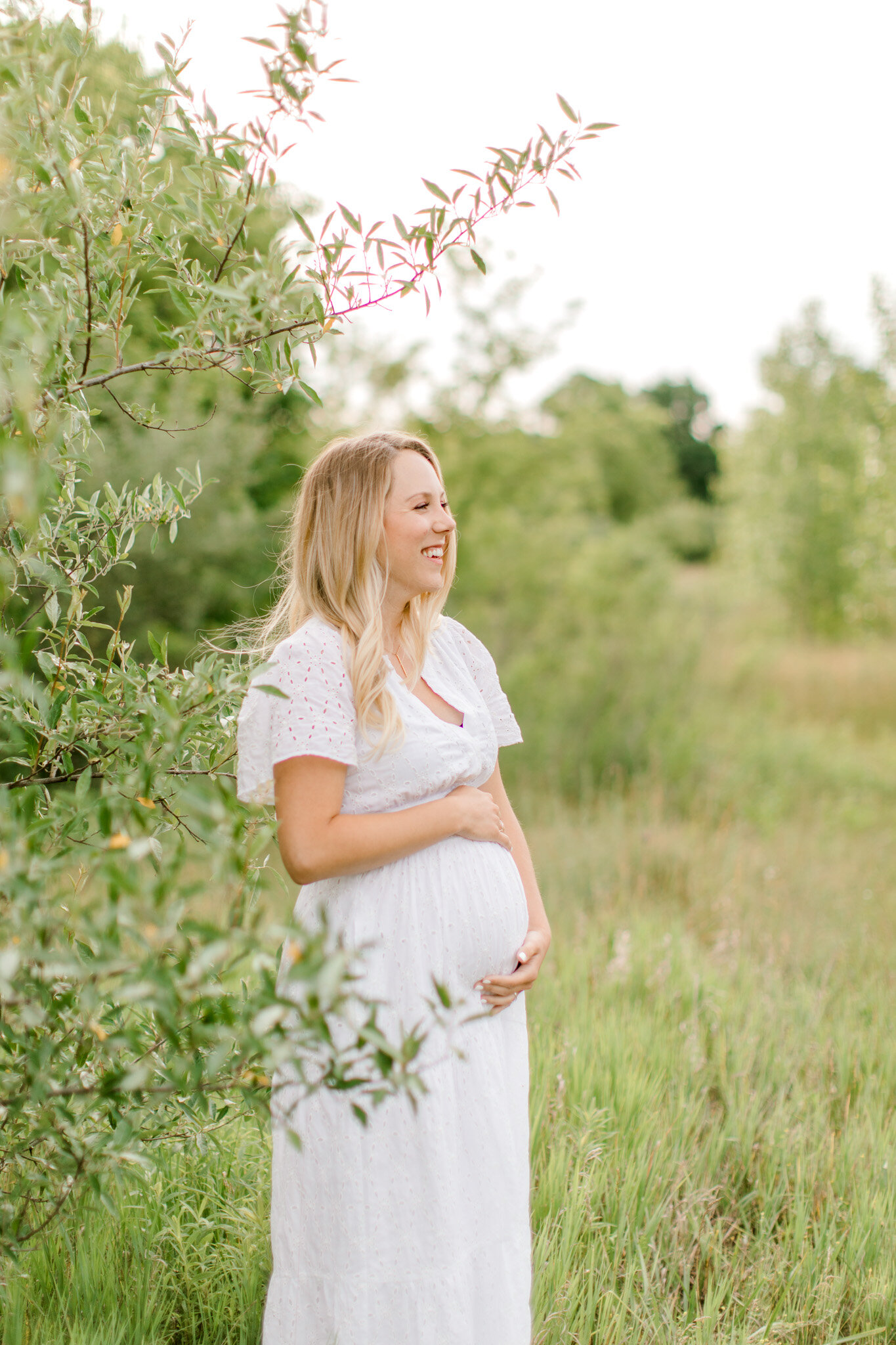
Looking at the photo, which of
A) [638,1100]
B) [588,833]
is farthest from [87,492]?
[638,1100]

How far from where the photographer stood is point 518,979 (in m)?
2.06

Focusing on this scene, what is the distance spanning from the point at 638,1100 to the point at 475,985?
4.62ft

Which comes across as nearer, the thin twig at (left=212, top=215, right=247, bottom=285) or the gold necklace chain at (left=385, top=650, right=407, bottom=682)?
the thin twig at (left=212, top=215, right=247, bottom=285)

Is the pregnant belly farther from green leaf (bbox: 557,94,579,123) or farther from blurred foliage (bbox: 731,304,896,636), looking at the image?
blurred foliage (bbox: 731,304,896,636)

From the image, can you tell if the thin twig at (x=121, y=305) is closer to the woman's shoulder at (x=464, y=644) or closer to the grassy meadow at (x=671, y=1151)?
the woman's shoulder at (x=464, y=644)

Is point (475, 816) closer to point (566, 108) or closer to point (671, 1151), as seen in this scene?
point (566, 108)

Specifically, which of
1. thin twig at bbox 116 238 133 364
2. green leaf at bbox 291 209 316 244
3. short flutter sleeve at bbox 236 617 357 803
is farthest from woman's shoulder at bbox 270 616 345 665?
green leaf at bbox 291 209 316 244

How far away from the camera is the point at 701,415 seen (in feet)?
237

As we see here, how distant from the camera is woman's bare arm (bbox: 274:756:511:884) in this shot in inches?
68.4

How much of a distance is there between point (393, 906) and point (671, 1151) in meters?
1.66

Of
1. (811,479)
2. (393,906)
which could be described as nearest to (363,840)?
(393,906)

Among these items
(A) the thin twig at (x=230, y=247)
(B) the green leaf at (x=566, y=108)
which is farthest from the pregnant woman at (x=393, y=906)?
(B) the green leaf at (x=566, y=108)

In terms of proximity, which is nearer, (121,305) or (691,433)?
(121,305)

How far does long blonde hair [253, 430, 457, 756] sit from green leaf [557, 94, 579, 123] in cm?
78
